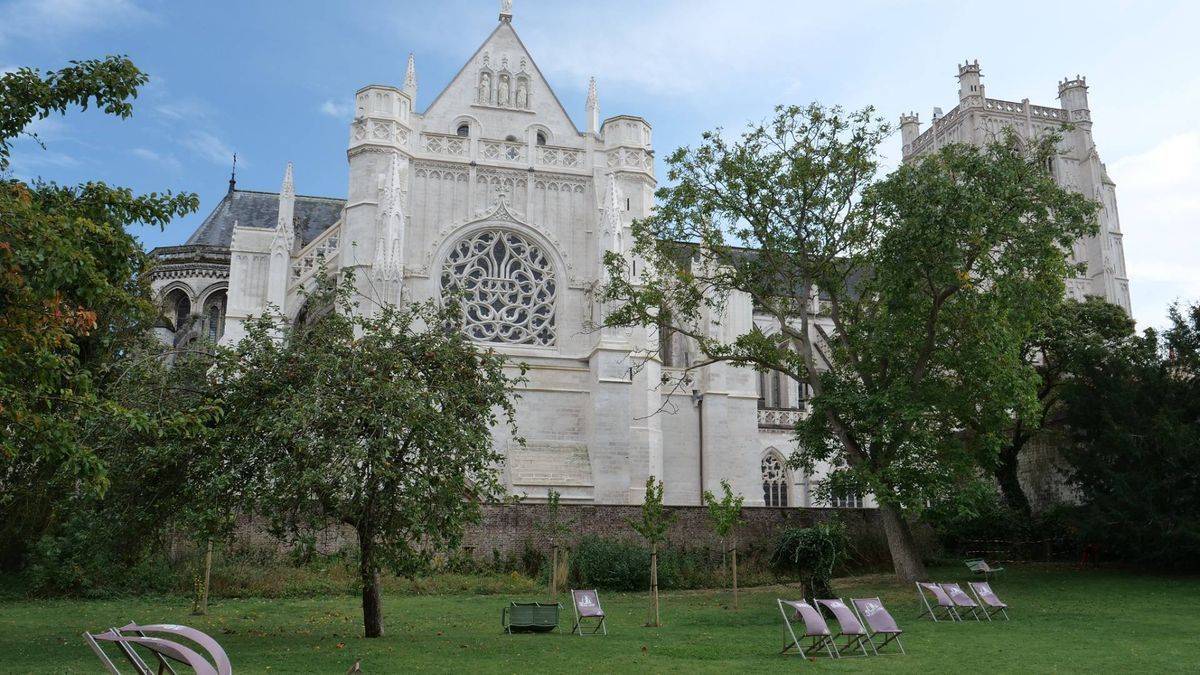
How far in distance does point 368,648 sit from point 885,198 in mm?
13349

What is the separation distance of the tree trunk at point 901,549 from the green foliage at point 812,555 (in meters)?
4.04

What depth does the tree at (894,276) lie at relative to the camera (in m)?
19.1


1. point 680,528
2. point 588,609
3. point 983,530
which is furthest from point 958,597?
point 983,530

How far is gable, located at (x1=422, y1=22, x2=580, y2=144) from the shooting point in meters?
33.2

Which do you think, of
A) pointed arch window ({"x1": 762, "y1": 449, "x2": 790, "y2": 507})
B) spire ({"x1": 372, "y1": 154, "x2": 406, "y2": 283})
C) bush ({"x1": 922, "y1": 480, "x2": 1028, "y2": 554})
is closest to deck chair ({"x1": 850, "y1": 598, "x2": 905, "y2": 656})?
bush ({"x1": 922, "y1": 480, "x2": 1028, "y2": 554})

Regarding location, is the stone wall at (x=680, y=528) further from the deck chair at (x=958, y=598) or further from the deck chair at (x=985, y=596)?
the deck chair at (x=958, y=598)

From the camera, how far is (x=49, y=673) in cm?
1024

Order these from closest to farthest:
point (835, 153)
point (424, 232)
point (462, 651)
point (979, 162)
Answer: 1. point (462, 651)
2. point (979, 162)
3. point (835, 153)
4. point (424, 232)

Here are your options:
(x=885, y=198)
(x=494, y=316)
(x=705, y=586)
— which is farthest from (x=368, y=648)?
(x=494, y=316)

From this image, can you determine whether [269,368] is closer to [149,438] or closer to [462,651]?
[149,438]

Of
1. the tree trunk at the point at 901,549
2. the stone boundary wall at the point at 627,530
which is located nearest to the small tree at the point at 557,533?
the stone boundary wall at the point at 627,530

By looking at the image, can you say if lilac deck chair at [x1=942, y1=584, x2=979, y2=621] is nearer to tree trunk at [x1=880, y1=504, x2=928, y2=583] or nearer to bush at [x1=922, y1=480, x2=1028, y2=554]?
tree trunk at [x1=880, y1=504, x2=928, y2=583]

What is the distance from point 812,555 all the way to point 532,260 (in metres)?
17.4

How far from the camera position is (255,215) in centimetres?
4506
